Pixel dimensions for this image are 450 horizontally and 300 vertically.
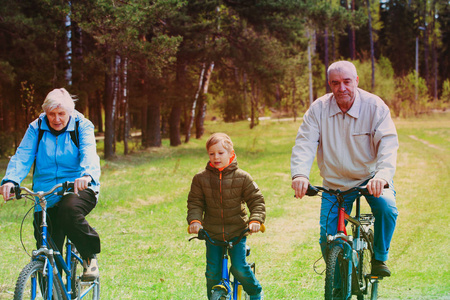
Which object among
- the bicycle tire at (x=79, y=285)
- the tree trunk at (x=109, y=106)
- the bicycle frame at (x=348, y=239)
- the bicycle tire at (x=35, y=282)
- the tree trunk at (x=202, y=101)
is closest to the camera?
the bicycle tire at (x=35, y=282)

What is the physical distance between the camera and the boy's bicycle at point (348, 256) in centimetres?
426

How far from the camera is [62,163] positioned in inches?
176

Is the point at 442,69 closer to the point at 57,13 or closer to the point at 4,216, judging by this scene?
the point at 57,13

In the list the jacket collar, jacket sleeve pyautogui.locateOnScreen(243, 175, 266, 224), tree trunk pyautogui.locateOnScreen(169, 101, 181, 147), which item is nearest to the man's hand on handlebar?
jacket sleeve pyautogui.locateOnScreen(243, 175, 266, 224)

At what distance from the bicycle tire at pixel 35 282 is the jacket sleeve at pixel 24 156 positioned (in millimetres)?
744

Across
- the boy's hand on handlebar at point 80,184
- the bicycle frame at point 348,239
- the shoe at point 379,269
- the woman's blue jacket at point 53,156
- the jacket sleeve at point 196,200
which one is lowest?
the shoe at point 379,269

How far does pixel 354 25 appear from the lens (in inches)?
953

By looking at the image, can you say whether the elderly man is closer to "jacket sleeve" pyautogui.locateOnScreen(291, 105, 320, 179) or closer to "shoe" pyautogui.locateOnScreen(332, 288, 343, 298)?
"jacket sleeve" pyautogui.locateOnScreen(291, 105, 320, 179)

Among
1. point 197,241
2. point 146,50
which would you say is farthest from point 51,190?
point 146,50

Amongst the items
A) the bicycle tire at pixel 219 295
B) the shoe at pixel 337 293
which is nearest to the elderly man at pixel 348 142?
the shoe at pixel 337 293

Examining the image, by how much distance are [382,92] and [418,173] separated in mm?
35310

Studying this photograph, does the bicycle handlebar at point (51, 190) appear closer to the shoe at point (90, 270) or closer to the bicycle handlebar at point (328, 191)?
the shoe at point (90, 270)

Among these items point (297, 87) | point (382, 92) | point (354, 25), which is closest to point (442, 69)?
point (382, 92)

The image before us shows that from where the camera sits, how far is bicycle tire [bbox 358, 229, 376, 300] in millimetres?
4773
